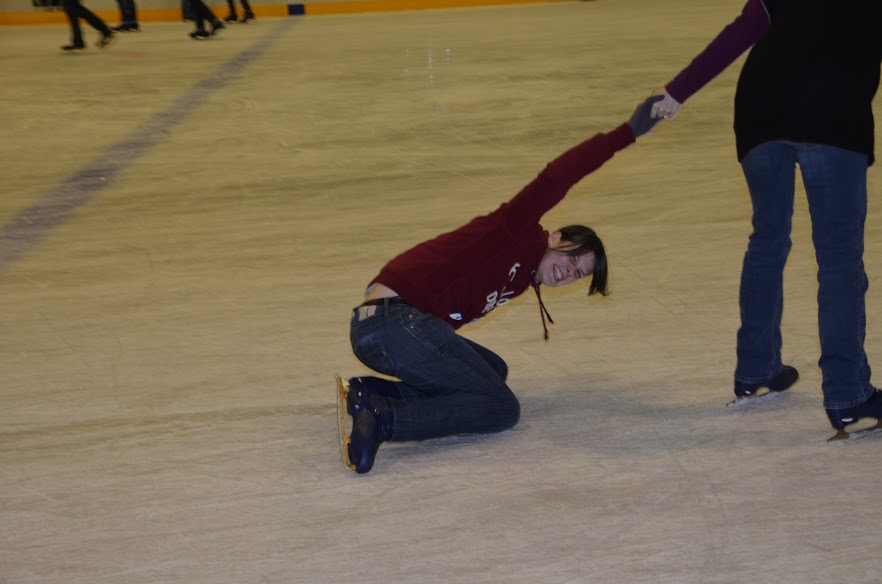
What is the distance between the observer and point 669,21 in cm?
1166

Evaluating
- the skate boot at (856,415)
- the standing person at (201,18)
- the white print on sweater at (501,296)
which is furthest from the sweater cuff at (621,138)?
the standing person at (201,18)

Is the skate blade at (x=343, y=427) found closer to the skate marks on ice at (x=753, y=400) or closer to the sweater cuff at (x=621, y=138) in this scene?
the sweater cuff at (x=621, y=138)

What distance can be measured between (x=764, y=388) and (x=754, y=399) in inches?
2.5

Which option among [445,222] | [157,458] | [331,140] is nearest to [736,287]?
[445,222]

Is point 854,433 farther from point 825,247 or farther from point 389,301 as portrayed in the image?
point 389,301

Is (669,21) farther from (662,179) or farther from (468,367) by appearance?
(468,367)

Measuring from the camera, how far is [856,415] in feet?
8.87

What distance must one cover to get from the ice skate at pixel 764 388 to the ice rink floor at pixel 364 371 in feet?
0.19

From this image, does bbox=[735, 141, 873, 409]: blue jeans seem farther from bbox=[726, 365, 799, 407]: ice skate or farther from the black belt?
the black belt

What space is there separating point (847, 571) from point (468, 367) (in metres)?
1.03

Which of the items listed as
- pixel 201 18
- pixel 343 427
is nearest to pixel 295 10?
pixel 201 18

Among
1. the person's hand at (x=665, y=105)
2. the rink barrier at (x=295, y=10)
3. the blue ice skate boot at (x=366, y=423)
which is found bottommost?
the rink barrier at (x=295, y=10)

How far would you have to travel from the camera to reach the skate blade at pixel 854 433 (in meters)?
2.75

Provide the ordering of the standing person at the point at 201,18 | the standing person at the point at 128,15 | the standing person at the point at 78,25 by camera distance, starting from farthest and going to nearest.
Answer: the standing person at the point at 128,15, the standing person at the point at 201,18, the standing person at the point at 78,25
